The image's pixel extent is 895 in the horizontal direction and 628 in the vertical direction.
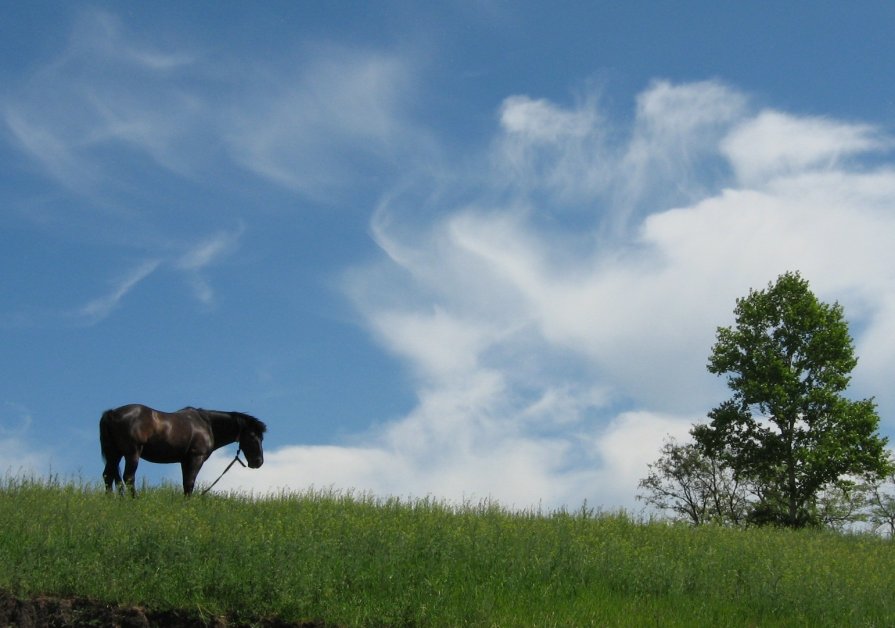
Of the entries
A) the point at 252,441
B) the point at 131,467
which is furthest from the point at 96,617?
the point at 252,441

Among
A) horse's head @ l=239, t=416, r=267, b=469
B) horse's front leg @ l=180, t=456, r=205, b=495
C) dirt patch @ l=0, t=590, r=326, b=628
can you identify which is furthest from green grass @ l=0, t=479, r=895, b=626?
horse's head @ l=239, t=416, r=267, b=469

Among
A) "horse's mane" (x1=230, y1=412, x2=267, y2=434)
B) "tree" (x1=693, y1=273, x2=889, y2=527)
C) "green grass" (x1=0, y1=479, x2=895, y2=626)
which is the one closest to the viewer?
"green grass" (x1=0, y1=479, x2=895, y2=626)

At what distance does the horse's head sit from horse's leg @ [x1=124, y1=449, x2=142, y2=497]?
258 cm

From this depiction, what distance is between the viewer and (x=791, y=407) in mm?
34000

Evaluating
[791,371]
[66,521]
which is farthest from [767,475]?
[66,521]

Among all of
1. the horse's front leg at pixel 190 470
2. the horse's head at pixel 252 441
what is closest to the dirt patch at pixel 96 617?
the horse's front leg at pixel 190 470

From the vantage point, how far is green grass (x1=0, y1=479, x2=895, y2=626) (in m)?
12.6

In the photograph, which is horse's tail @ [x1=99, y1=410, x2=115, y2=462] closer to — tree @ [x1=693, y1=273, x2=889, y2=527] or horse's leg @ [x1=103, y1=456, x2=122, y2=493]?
horse's leg @ [x1=103, y1=456, x2=122, y2=493]

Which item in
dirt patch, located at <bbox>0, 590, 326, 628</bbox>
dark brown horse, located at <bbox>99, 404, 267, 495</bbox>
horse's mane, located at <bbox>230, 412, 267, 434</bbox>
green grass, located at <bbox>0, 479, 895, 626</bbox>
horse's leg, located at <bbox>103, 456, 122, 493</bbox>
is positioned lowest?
dirt patch, located at <bbox>0, 590, 326, 628</bbox>

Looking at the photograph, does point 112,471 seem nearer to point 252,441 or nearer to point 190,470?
point 190,470

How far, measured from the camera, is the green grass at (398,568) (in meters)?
12.6

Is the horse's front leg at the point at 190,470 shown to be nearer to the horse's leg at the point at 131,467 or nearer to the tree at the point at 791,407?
the horse's leg at the point at 131,467

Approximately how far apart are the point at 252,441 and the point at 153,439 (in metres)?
2.53

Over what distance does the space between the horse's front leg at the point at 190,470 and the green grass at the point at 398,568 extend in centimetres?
65
